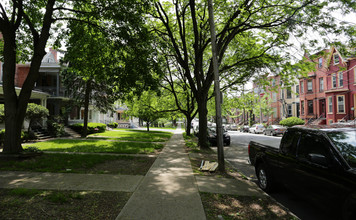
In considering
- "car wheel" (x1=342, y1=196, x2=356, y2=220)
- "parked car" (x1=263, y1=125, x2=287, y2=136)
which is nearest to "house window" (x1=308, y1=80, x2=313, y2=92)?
"parked car" (x1=263, y1=125, x2=287, y2=136)

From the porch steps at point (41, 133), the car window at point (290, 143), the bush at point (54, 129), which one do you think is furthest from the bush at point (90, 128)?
the car window at point (290, 143)

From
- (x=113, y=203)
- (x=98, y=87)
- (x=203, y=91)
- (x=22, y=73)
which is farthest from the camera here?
(x=22, y=73)

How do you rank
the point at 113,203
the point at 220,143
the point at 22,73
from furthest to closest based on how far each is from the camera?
the point at 22,73
the point at 220,143
the point at 113,203

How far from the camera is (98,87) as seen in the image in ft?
63.8

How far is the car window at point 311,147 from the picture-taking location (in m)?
3.70

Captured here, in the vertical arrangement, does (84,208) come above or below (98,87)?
below

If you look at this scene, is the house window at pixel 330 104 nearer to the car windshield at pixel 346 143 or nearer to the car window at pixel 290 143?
the car window at pixel 290 143

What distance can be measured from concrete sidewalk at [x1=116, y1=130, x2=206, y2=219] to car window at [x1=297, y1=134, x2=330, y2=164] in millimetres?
2270

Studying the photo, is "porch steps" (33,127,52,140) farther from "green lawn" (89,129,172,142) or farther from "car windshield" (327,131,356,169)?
"car windshield" (327,131,356,169)

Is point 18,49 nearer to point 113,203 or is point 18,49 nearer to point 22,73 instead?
point 113,203

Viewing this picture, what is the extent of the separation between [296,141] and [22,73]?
26.3m

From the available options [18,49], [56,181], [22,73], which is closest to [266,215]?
[56,181]

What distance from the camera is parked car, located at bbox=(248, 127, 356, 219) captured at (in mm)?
3094

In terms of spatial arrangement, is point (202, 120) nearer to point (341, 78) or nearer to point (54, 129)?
point (54, 129)
